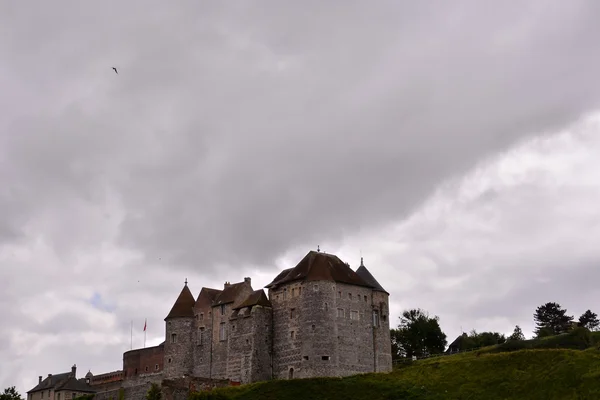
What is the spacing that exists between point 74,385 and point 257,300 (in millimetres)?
40662

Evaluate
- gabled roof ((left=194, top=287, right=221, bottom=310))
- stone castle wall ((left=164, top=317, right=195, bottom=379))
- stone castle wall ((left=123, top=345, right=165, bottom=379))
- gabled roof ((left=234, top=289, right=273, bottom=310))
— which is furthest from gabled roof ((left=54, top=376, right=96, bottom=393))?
gabled roof ((left=234, top=289, right=273, bottom=310))

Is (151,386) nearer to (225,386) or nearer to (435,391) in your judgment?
(225,386)

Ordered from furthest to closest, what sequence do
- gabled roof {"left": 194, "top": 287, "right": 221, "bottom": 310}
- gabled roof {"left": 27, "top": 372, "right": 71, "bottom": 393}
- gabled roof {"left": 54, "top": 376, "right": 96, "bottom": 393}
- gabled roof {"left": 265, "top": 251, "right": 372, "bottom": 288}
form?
gabled roof {"left": 27, "top": 372, "right": 71, "bottom": 393}, gabled roof {"left": 54, "top": 376, "right": 96, "bottom": 393}, gabled roof {"left": 194, "top": 287, "right": 221, "bottom": 310}, gabled roof {"left": 265, "top": 251, "right": 372, "bottom": 288}

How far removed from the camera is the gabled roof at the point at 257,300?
76000 mm

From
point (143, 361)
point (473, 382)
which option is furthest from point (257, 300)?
point (473, 382)

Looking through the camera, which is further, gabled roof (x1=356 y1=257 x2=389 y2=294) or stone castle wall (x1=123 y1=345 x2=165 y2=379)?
stone castle wall (x1=123 y1=345 x2=165 y2=379)

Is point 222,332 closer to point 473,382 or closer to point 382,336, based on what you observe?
point 382,336

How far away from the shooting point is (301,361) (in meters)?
70.7

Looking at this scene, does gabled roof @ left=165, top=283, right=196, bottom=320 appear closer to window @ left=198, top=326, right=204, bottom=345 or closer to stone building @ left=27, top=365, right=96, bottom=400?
window @ left=198, top=326, right=204, bottom=345

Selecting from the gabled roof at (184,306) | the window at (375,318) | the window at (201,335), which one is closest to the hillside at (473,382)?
the window at (375,318)

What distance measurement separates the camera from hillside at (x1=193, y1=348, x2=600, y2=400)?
51.4m

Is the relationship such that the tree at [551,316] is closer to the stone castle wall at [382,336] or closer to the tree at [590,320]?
the tree at [590,320]

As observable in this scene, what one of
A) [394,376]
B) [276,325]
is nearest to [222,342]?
[276,325]

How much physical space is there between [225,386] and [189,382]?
146 inches
